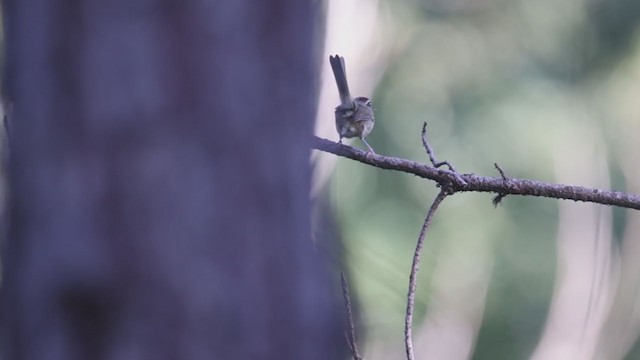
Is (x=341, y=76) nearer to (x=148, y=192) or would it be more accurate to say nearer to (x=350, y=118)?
(x=350, y=118)

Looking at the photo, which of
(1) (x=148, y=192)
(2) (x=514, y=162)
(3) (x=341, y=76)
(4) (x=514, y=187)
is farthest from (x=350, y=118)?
(2) (x=514, y=162)

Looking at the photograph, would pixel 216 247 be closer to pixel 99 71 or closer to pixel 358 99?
pixel 99 71

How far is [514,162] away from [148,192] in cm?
1164

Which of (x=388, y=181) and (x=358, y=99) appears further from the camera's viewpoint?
(x=388, y=181)

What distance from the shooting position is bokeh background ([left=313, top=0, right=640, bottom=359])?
11438 millimetres

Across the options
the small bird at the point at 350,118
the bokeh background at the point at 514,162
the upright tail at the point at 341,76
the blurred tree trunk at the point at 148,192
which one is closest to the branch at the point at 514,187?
the blurred tree trunk at the point at 148,192

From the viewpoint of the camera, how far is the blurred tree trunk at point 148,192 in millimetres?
1114

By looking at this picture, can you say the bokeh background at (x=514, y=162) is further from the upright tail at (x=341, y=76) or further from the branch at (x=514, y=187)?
the branch at (x=514, y=187)

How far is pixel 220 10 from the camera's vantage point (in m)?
1.17

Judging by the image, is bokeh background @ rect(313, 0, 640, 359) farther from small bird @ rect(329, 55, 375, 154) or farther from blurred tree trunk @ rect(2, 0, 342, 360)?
blurred tree trunk @ rect(2, 0, 342, 360)

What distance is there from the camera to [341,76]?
4.45 meters

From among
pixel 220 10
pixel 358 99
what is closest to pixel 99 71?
pixel 220 10

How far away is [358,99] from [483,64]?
8.97m

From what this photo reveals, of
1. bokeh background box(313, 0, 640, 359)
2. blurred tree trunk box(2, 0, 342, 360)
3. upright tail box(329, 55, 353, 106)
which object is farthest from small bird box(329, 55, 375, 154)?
bokeh background box(313, 0, 640, 359)
